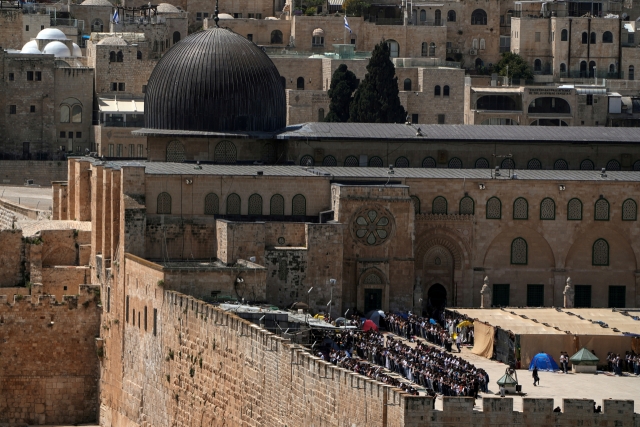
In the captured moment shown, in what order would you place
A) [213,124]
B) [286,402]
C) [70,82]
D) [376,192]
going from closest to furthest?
[286,402] < [376,192] < [213,124] < [70,82]

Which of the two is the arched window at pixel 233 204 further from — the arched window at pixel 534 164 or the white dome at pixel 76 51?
the white dome at pixel 76 51

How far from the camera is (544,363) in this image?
233ft

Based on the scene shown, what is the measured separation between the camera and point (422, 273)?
86312 mm

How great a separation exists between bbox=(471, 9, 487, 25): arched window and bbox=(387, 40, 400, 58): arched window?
6.55m

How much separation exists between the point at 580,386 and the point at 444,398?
11.1 metres

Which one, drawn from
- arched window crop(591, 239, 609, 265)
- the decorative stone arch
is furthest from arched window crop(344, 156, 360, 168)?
arched window crop(591, 239, 609, 265)

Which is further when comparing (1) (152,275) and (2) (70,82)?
(2) (70,82)

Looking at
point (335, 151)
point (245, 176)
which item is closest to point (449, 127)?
point (335, 151)

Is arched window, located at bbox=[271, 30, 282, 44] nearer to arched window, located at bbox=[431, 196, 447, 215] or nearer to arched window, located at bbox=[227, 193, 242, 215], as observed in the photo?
arched window, located at bbox=[431, 196, 447, 215]

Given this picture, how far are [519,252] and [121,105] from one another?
46.5m

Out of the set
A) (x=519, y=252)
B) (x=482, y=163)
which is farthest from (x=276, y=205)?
(x=482, y=163)

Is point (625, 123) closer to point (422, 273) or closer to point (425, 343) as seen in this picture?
point (422, 273)

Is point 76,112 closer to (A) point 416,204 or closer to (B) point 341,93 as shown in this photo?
(B) point 341,93

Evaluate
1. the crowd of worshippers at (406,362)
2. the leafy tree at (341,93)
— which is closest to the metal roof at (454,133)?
the crowd of worshippers at (406,362)
